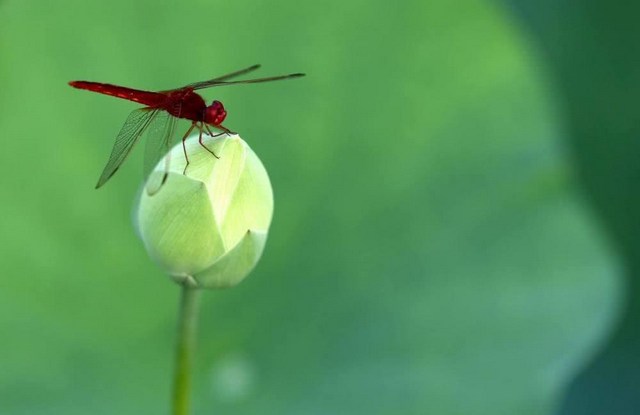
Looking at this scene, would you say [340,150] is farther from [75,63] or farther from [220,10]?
[75,63]

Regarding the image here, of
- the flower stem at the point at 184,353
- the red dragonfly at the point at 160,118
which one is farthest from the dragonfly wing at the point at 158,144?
the flower stem at the point at 184,353

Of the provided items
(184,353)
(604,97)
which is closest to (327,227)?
(184,353)

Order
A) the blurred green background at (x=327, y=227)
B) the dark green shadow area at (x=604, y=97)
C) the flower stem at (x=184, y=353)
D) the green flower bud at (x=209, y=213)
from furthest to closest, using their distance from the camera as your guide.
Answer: the dark green shadow area at (x=604, y=97) → the blurred green background at (x=327, y=227) → the flower stem at (x=184, y=353) → the green flower bud at (x=209, y=213)

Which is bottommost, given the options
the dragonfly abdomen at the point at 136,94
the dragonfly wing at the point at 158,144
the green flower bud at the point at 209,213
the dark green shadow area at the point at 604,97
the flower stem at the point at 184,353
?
the flower stem at the point at 184,353

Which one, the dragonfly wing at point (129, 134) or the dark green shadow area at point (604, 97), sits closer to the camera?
the dragonfly wing at point (129, 134)

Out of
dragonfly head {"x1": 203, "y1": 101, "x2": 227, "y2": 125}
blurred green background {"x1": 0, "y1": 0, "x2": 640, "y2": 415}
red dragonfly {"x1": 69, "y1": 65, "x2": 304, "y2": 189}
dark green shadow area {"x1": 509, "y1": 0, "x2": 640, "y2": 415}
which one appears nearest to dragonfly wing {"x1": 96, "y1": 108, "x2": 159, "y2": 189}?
red dragonfly {"x1": 69, "y1": 65, "x2": 304, "y2": 189}

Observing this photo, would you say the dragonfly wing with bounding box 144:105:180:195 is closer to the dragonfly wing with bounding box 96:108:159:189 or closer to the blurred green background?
the dragonfly wing with bounding box 96:108:159:189

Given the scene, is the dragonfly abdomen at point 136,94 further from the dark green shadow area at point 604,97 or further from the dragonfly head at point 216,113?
the dark green shadow area at point 604,97

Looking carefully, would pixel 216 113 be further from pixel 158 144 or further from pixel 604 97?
pixel 604 97

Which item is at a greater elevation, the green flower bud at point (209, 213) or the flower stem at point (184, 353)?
the green flower bud at point (209, 213)
